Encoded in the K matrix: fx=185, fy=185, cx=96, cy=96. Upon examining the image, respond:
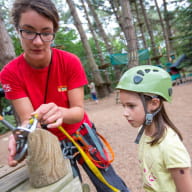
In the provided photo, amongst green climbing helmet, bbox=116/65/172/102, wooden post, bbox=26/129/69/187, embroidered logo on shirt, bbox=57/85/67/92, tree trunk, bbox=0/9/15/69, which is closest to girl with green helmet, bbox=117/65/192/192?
green climbing helmet, bbox=116/65/172/102

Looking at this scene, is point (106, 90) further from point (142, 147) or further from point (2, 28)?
point (142, 147)

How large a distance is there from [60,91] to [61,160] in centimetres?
67

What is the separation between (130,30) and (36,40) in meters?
6.33

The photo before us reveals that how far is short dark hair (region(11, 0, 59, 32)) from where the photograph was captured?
4.10 feet

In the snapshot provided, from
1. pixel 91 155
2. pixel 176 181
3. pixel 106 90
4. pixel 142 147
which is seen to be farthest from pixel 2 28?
pixel 106 90

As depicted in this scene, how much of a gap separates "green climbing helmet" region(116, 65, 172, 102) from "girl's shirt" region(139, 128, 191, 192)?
319mm

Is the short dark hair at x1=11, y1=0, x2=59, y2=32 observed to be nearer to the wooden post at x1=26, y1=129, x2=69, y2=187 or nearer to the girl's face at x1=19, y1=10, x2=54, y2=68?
the girl's face at x1=19, y1=10, x2=54, y2=68

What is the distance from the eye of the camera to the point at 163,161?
128 cm

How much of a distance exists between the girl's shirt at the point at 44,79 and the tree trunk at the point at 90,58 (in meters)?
10.1

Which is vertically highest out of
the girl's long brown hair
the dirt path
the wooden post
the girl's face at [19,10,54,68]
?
the girl's face at [19,10,54,68]

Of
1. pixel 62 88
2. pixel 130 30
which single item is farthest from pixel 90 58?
pixel 62 88

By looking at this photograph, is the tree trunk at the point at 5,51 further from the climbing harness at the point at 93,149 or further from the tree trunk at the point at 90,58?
the tree trunk at the point at 90,58

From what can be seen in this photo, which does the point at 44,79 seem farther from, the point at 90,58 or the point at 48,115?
the point at 90,58

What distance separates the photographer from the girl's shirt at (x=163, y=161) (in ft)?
3.96
